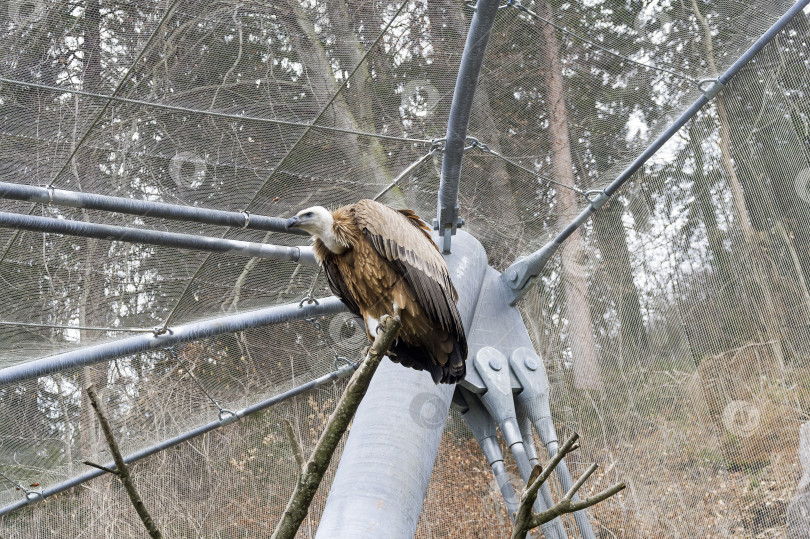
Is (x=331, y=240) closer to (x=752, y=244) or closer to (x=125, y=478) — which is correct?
(x=125, y=478)

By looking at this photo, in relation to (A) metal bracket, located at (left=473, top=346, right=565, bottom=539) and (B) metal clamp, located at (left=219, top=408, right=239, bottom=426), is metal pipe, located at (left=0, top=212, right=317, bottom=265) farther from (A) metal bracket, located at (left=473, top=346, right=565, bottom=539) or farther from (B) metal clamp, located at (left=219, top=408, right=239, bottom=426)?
(B) metal clamp, located at (left=219, top=408, right=239, bottom=426)

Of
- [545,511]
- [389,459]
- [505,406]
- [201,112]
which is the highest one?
[201,112]

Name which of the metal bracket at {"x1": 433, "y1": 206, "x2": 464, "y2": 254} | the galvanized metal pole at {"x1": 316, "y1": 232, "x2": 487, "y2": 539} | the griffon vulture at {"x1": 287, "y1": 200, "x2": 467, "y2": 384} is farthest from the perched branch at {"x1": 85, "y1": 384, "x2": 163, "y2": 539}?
the metal bracket at {"x1": 433, "y1": 206, "x2": 464, "y2": 254}

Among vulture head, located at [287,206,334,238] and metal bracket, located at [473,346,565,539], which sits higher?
vulture head, located at [287,206,334,238]

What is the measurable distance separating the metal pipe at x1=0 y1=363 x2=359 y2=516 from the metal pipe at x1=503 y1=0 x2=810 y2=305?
113 cm

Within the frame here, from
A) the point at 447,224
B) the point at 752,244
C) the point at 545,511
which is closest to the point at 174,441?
the point at 447,224

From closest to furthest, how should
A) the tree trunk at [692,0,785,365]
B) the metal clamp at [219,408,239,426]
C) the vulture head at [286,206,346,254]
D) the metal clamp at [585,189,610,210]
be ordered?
1. the vulture head at [286,206,346,254]
2. the metal clamp at [585,189,610,210]
3. the tree trunk at [692,0,785,365]
4. the metal clamp at [219,408,239,426]

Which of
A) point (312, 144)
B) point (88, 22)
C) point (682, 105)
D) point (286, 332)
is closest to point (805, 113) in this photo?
point (682, 105)

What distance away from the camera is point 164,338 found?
3.39 meters

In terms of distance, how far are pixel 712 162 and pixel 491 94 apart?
1.33 metres

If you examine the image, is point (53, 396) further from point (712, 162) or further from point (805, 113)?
point (805, 113)

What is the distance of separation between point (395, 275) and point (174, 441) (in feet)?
7.33

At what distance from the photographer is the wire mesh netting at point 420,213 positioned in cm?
281

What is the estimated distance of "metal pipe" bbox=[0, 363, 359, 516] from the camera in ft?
13.4
